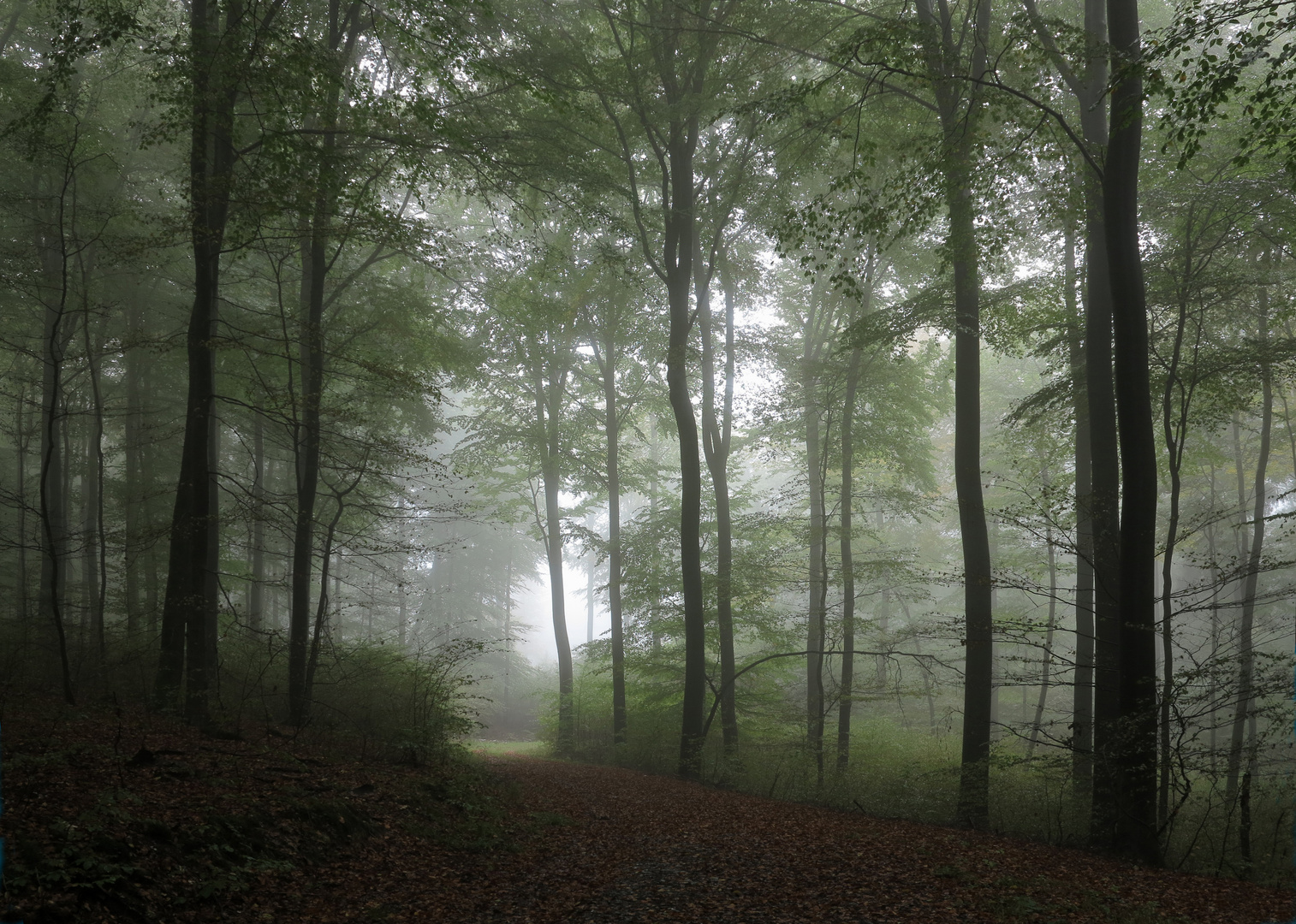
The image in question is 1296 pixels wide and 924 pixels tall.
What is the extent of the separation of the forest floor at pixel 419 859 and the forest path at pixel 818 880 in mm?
26

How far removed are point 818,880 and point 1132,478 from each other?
16.3 ft

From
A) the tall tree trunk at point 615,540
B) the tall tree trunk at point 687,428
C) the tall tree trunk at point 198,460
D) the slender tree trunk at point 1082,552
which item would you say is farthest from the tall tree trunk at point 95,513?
the slender tree trunk at point 1082,552

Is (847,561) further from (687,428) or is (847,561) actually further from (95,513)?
(95,513)

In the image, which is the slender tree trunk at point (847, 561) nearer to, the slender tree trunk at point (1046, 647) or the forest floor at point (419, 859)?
the slender tree trunk at point (1046, 647)

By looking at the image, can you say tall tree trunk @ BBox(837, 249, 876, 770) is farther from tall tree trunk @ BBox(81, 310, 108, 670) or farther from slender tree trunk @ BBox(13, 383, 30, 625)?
slender tree trunk @ BBox(13, 383, 30, 625)

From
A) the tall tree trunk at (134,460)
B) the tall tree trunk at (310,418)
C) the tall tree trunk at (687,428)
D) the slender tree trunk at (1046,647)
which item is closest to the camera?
the slender tree trunk at (1046,647)

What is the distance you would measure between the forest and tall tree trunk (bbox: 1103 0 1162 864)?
0.04 meters

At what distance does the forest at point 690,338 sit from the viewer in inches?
283

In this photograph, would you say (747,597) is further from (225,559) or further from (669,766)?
(225,559)

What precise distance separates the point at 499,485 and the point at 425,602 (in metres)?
14.6

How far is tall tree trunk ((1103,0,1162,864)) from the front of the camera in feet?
21.9

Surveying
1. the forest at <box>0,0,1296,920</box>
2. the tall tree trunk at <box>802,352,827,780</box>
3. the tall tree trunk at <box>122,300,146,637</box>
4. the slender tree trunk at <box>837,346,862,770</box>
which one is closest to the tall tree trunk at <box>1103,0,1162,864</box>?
the forest at <box>0,0,1296,920</box>

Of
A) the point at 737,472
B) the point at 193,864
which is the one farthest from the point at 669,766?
the point at 193,864

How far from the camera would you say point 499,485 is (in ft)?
62.0
